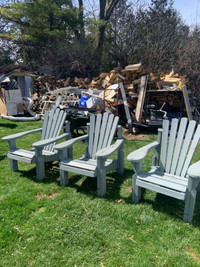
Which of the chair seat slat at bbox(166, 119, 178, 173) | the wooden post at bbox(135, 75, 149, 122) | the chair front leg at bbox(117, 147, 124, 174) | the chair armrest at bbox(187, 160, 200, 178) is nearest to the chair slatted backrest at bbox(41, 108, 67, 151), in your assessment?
the chair front leg at bbox(117, 147, 124, 174)

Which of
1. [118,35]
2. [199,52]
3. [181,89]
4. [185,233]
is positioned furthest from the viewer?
[118,35]

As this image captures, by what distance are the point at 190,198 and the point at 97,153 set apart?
1196mm

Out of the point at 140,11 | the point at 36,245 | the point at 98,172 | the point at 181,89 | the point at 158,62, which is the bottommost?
the point at 36,245

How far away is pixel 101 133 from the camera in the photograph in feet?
11.0

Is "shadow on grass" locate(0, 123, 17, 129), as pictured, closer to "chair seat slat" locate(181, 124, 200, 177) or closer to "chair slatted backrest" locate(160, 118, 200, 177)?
"chair slatted backrest" locate(160, 118, 200, 177)

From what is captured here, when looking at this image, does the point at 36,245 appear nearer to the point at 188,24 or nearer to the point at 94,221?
the point at 94,221

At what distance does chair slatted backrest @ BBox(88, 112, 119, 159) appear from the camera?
3.26 meters

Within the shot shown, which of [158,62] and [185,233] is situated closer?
[185,233]

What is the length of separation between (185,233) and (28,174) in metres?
2.51

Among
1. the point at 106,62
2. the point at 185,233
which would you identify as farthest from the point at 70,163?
the point at 106,62

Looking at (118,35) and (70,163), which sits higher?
(118,35)

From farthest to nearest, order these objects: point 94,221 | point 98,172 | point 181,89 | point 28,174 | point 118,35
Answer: point 118,35 < point 181,89 < point 28,174 < point 98,172 < point 94,221

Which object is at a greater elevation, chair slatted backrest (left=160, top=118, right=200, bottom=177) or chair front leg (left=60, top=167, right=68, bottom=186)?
chair slatted backrest (left=160, top=118, right=200, bottom=177)

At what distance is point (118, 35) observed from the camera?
12078 millimetres
